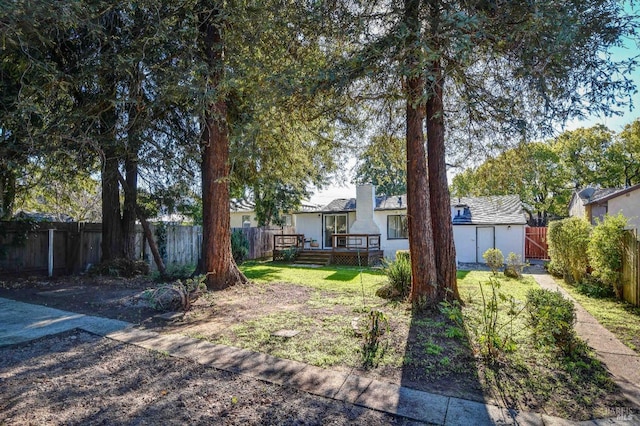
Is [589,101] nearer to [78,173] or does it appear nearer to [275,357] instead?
[275,357]

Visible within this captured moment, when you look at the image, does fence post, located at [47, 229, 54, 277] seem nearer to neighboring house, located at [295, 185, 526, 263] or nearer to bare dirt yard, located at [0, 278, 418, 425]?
bare dirt yard, located at [0, 278, 418, 425]

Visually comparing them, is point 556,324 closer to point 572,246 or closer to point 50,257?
point 572,246

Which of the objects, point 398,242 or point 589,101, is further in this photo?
point 398,242

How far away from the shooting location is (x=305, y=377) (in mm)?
3457

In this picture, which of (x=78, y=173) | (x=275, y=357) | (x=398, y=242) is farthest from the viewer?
(x=398, y=242)

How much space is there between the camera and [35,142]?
6.83 metres

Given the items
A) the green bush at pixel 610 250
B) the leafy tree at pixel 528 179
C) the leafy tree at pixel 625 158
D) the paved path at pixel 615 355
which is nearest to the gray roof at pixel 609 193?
the leafy tree at pixel 528 179

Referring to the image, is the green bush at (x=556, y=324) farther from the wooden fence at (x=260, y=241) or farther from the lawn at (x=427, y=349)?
the wooden fence at (x=260, y=241)

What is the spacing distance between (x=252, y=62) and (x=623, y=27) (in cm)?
555

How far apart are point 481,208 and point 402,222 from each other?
423cm

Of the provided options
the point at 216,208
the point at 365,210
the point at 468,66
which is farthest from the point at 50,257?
the point at 365,210

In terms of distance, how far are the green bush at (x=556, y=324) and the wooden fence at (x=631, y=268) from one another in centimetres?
394

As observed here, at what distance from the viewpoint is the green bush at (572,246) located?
9320mm

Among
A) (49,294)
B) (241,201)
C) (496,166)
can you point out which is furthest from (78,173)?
(241,201)
